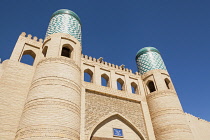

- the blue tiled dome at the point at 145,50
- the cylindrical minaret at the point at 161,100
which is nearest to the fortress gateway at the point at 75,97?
the cylindrical minaret at the point at 161,100

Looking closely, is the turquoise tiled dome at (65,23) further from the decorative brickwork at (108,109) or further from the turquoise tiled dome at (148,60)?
the turquoise tiled dome at (148,60)

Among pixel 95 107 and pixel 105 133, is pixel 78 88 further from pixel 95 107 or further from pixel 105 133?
pixel 105 133

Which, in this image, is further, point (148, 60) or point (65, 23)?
point (148, 60)

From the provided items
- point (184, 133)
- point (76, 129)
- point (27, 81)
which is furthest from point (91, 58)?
point (184, 133)

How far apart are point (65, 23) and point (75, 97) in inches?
A: 158

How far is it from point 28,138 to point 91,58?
5.00 m

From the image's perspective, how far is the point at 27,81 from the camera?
21.2 ft

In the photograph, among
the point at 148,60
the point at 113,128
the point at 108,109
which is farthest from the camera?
the point at 148,60

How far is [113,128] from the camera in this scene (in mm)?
7109

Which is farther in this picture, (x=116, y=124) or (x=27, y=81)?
(x=116, y=124)

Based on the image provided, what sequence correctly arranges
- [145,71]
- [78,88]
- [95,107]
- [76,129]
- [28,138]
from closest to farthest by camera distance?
[28,138] < [76,129] < [78,88] < [95,107] < [145,71]

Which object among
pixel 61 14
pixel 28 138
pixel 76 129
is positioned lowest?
pixel 28 138

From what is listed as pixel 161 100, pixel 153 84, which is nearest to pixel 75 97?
pixel 161 100

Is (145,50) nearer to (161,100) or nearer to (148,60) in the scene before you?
(148,60)
